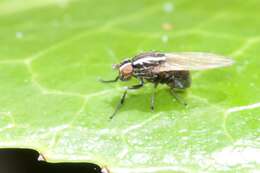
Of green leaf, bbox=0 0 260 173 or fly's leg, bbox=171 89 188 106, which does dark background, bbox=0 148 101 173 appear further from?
fly's leg, bbox=171 89 188 106

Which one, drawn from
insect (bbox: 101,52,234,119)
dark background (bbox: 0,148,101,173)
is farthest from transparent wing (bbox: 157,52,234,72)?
dark background (bbox: 0,148,101,173)

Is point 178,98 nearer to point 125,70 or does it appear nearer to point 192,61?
point 192,61

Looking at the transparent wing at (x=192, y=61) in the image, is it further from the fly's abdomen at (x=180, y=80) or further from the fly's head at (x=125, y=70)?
the fly's head at (x=125, y=70)

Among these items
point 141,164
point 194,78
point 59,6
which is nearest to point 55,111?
point 141,164

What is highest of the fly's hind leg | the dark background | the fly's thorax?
the fly's thorax

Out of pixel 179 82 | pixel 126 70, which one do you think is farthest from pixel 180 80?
pixel 126 70

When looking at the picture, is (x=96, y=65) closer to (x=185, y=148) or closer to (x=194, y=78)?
(x=194, y=78)

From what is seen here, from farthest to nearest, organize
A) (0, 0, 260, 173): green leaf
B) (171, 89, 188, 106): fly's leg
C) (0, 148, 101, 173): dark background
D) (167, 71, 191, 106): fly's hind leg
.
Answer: (167, 71, 191, 106): fly's hind leg < (171, 89, 188, 106): fly's leg < (0, 148, 101, 173): dark background < (0, 0, 260, 173): green leaf

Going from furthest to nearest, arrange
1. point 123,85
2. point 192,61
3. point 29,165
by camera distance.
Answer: point 123,85 → point 192,61 → point 29,165
